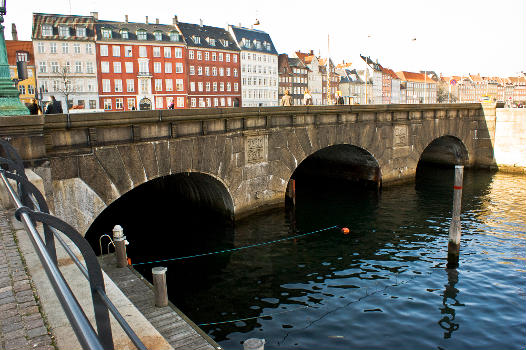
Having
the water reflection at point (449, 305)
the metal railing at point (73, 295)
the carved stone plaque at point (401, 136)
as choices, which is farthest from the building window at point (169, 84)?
the metal railing at point (73, 295)

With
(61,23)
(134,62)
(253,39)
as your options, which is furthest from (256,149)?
(253,39)

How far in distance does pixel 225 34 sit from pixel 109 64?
2305 cm

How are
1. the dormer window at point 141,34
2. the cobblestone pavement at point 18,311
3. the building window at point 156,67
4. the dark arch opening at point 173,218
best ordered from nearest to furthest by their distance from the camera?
the cobblestone pavement at point 18,311, the dark arch opening at point 173,218, the dormer window at point 141,34, the building window at point 156,67

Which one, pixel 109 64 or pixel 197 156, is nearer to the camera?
pixel 197 156

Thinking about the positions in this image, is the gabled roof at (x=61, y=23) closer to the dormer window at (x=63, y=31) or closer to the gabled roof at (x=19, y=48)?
the dormer window at (x=63, y=31)

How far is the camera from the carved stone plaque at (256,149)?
1809 centimetres

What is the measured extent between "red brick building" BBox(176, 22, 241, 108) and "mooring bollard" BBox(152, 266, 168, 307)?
198 ft

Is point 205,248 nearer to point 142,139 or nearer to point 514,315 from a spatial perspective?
point 142,139

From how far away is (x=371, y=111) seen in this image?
24.1 m

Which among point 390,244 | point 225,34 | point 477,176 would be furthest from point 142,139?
point 225,34

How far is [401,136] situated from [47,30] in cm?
5204

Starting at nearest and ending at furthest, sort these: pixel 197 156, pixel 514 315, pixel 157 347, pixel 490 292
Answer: pixel 157 347, pixel 514 315, pixel 490 292, pixel 197 156

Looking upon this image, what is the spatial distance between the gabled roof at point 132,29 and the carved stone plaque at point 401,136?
4843 centimetres

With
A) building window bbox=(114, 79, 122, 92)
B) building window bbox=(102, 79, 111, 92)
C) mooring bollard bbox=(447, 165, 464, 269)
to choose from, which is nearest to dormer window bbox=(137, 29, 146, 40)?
building window bbox=(114, 79, 122, 92)
